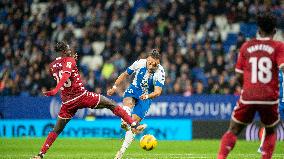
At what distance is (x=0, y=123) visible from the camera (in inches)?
994

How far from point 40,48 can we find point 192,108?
24.1 ft

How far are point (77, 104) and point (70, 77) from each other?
545 mm

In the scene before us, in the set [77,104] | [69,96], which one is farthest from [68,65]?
[77,104]

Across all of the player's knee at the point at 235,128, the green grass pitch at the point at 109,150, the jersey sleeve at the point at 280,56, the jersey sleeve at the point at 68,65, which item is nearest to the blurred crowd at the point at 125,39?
the green grass pitch at the point at 109,150

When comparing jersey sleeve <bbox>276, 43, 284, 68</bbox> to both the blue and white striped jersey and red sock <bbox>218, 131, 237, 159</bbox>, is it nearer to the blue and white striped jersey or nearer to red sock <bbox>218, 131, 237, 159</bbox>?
red sock <bbox>218, 131, 237, 159</bbox>

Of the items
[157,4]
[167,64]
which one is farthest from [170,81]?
[157,4]

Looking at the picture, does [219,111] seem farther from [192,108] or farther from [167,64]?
[167,64]

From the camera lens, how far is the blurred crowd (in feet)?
84.3

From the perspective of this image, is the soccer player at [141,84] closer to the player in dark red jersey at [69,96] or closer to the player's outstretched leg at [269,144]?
the player in dark red jersey at [69,96]

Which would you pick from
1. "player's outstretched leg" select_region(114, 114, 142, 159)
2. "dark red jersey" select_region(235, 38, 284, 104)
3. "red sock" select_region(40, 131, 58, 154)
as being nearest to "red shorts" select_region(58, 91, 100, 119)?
"red sock" select_region(40, 131, 58, 154)

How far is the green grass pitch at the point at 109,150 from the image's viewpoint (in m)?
16.1

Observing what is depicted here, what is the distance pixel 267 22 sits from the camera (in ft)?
33.4

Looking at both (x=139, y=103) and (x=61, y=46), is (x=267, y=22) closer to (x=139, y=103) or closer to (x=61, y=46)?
(x=61, y=46)

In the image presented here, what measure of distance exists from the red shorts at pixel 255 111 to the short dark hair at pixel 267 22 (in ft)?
3.37
